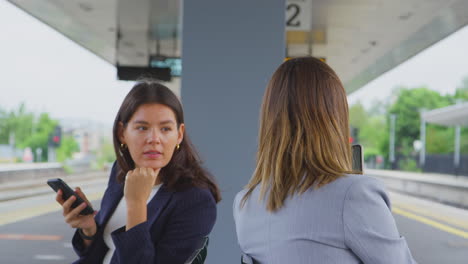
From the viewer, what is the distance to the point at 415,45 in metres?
9.14

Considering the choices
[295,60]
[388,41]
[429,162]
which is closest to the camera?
[295,60]

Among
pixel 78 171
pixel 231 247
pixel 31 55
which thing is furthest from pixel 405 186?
pixel 231 247

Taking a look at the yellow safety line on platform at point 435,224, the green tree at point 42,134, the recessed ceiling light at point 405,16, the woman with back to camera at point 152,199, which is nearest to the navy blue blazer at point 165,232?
the woman with back to camera at point 152,199

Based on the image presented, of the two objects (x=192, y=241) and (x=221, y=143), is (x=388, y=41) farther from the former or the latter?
(x=192, y=241)

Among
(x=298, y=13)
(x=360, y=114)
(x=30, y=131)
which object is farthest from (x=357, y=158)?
(x=360, y=114)

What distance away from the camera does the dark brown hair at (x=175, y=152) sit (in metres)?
1.30

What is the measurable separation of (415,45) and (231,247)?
7334mm

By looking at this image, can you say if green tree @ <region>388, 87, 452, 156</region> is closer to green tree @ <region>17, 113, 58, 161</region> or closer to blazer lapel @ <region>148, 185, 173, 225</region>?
green tree @ <region>17, 113, 58, 161</region>

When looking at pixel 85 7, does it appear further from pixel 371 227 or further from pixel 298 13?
pixel 371 227

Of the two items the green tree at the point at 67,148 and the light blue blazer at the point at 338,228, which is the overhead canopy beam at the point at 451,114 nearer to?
the green tree at the point at 67,148

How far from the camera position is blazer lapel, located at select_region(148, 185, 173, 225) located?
4.03 feet

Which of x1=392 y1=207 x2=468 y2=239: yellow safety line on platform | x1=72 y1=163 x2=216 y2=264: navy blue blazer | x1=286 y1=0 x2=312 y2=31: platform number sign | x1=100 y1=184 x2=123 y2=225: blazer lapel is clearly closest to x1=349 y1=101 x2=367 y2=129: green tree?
x1=392 y1=207 x2=468 y2=239: yellow safety line on platform

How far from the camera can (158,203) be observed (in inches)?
49.3

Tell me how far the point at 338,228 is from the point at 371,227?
0.20 ft
